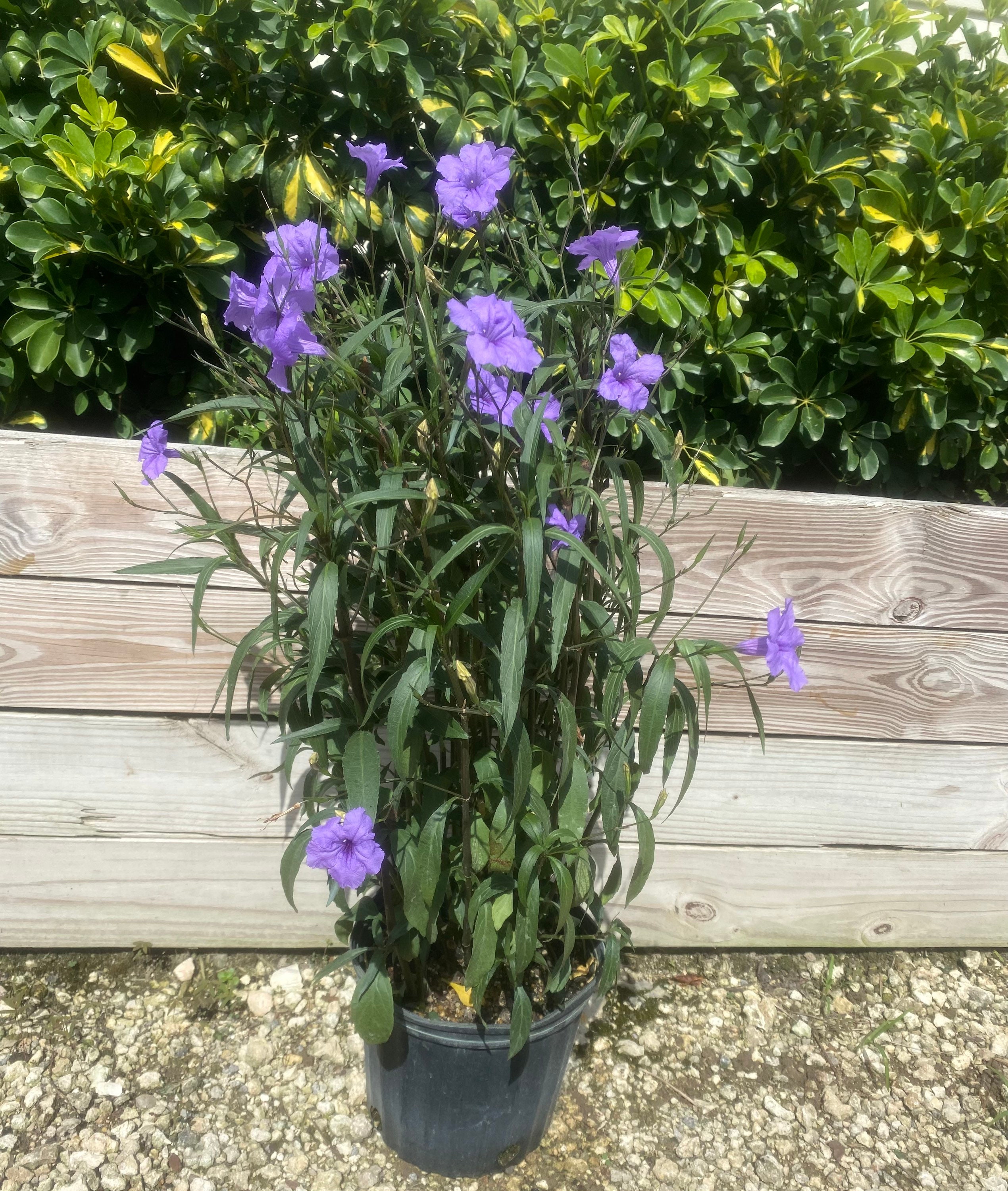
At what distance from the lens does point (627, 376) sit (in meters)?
0.95

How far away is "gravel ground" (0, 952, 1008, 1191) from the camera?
1.40 metres

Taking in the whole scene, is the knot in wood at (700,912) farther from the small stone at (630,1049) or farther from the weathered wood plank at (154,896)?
the weathered wood plank at (154,896)

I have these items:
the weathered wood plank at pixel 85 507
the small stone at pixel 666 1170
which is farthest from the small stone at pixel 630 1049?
the weathered wood plank at pixel 85 507

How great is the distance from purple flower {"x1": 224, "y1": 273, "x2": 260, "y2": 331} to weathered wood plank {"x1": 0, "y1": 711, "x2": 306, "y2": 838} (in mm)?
823

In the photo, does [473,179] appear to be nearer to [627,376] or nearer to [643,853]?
[627,376]

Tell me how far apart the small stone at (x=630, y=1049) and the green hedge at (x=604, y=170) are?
3.51 feet

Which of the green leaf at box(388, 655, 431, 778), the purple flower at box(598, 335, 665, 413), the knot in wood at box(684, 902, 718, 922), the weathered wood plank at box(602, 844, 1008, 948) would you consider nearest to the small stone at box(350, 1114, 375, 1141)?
the weathered wood plank at box(602, 844, 1008, 948)

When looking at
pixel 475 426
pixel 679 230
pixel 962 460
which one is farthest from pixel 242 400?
pixel 962 460

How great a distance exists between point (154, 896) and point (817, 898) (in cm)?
132

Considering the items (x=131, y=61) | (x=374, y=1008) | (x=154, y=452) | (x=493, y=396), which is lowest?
(x=374, y=1008)

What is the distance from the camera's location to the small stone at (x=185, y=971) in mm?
1700

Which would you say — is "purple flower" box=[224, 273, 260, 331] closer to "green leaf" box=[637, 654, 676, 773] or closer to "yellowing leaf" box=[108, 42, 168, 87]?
"green leaf" box=[637, 654, 676, 773]

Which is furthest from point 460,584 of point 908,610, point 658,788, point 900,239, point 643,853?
point 900,239

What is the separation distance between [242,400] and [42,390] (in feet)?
3.29
